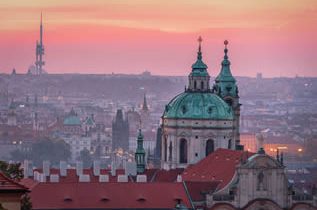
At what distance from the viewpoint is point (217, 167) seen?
62.8 m

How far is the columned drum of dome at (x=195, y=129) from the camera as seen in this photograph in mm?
70438

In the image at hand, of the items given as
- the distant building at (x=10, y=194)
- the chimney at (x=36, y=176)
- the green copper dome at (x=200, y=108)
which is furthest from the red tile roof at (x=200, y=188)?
the distant building at (x=10, y=194)

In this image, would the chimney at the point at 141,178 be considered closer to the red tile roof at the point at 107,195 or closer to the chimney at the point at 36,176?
the red tile roof at the point at 107,195

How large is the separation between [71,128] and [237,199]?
5315 inches

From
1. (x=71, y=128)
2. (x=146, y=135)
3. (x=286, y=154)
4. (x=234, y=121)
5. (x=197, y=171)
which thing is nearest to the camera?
(x=197, y=171)

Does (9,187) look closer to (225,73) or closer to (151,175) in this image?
(151,175)

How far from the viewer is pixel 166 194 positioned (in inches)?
2301

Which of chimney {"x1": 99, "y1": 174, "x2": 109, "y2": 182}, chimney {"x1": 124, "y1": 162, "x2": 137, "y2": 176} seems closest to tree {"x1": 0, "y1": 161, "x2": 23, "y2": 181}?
chimney {"x1": 99, "y1": 174, "x2": 109, "y2": 182}

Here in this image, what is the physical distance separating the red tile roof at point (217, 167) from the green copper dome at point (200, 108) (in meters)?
3.97

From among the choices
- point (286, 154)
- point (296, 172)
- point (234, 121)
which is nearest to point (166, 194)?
point (234, 121)

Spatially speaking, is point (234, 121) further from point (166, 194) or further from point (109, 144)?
point (109, 144)

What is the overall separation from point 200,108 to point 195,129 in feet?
3.04

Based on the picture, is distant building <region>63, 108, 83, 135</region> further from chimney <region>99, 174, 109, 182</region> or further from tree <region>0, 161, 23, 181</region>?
tree <region>0, 161, 23, 181</region>

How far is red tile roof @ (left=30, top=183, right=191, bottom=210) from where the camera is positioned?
2233 inches
